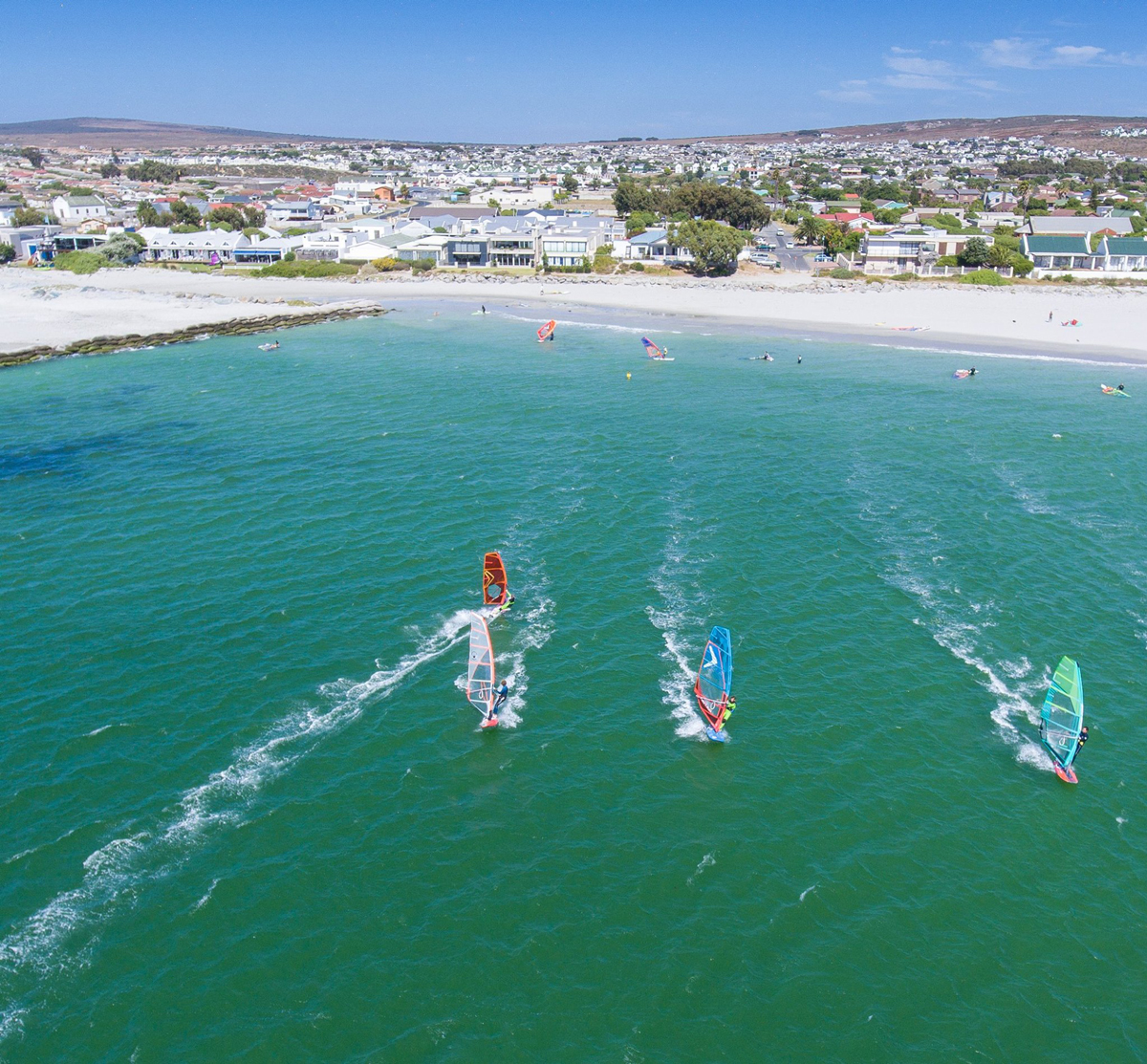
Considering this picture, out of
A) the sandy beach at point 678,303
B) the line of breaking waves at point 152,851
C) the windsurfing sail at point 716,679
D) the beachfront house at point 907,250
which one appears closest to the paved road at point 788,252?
the sandy beach at point 678,303

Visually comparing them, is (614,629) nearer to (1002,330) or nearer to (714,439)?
(714,439)

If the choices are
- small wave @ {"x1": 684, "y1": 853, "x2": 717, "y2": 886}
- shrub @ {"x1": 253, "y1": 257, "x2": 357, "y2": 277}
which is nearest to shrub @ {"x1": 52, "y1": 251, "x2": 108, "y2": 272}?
shrub @ {"x1": 253, "y1": 257, "x2": 357, "y2": 277}

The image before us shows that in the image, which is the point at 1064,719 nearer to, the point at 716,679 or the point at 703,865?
the point at 716,679

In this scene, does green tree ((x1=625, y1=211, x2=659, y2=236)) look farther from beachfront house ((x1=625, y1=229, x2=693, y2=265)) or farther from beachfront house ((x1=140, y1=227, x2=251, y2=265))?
beachfront house ((x1=140, y1=227, x2=251, y2=265))

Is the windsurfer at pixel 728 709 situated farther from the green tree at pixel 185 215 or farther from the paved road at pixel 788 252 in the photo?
the green tree at pixel 185 215

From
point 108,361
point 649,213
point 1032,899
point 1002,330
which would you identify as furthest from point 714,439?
point 649,213
